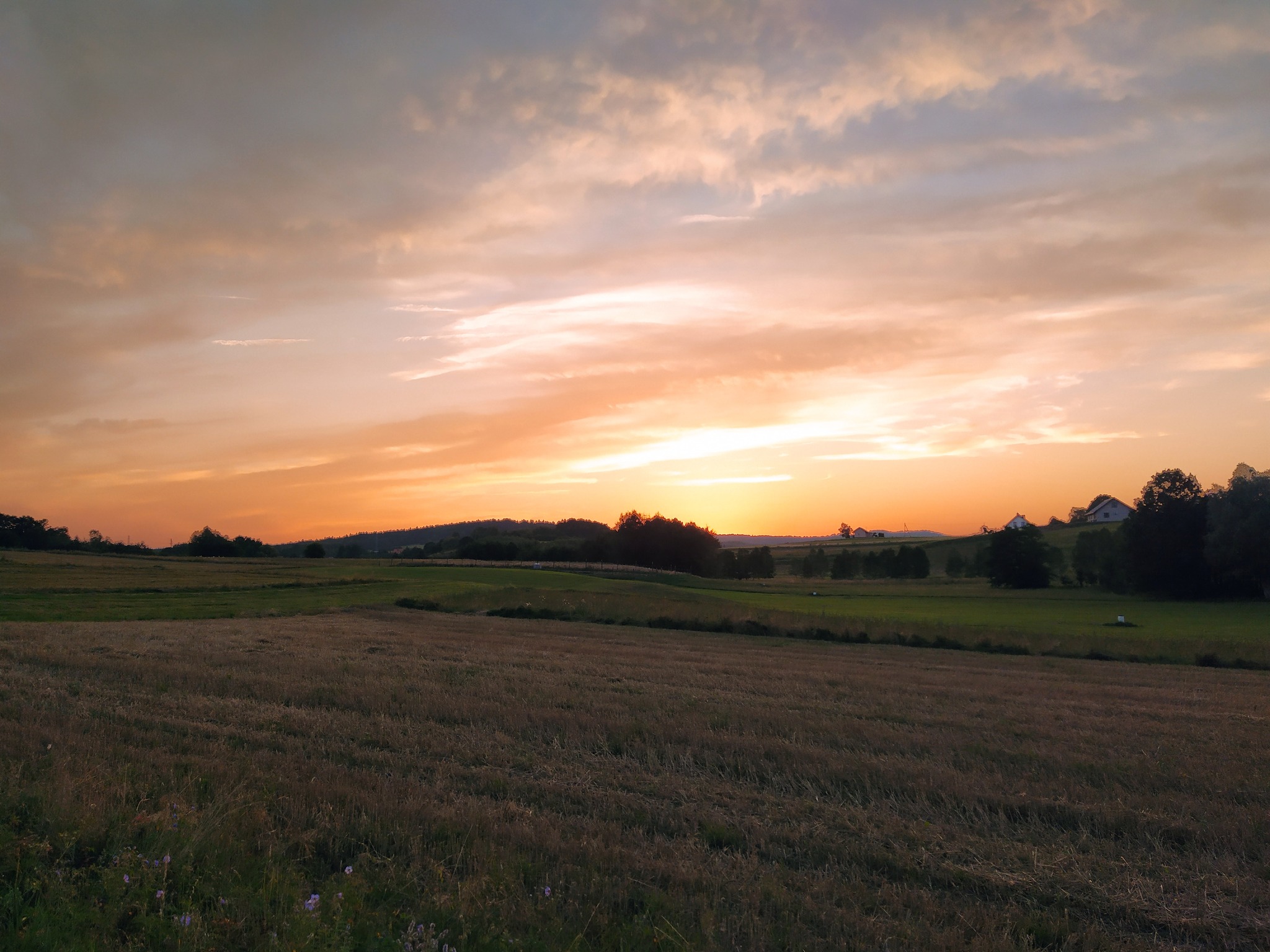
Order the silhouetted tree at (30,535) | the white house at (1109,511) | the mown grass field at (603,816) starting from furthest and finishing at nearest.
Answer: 1. the white house at (1109,511)
2. the silhouetted tree at (30,535)
3. the mown grass field at (603,816)

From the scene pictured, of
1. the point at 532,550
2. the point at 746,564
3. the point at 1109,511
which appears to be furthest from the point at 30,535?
the point at 1109,511

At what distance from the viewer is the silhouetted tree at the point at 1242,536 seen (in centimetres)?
6338

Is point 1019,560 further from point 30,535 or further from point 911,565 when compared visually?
point 30,535

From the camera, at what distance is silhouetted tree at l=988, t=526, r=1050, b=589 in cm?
9275

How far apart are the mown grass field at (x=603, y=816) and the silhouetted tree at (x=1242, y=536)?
60791 millimetres

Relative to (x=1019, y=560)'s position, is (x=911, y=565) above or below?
below

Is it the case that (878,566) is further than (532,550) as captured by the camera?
Yes

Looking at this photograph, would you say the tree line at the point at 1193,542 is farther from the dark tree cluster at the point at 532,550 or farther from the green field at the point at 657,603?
the dark tree cluster at the point at 532,550

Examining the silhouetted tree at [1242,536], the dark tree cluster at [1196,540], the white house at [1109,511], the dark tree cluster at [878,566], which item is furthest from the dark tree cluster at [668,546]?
the white house at [1109,511]

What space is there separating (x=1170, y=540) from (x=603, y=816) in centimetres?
8188

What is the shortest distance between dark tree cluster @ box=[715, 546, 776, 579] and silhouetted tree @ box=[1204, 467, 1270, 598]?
81538mm

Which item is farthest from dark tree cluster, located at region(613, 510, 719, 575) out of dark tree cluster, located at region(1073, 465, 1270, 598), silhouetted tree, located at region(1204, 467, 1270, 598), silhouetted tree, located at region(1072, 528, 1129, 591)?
silhouetted tree, located at region(1204, 467, 1270, 598)

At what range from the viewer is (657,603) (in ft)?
131

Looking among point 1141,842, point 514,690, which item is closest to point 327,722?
point 514,690
